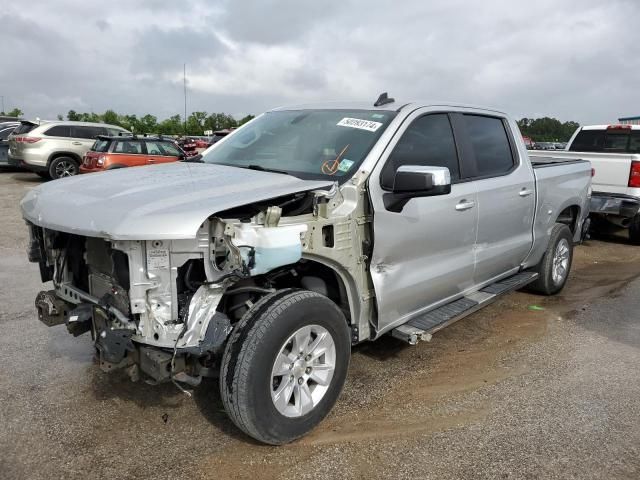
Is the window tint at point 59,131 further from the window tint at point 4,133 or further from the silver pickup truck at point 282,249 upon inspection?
the silver pickup truck at point 282,249

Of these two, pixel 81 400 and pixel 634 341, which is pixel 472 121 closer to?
pixel 634 341

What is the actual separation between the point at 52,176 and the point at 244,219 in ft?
48.0

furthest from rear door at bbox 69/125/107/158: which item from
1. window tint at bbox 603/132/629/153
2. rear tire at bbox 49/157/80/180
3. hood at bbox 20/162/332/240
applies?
hood at bbox 20/162/332/240

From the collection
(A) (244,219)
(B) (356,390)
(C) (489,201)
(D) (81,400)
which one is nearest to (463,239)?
(C) (489,201)

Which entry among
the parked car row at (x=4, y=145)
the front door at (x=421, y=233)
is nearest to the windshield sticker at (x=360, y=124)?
the front door at (x=421, y=233)

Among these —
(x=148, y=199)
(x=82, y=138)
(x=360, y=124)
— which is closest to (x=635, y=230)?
(x=360, y=124)

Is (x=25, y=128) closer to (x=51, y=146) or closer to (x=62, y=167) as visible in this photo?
(x=51, y=146)

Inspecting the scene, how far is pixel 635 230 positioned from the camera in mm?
9023

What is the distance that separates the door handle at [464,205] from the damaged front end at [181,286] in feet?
4.43

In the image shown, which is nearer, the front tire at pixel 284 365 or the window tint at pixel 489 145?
the front tire at pixel 284 365

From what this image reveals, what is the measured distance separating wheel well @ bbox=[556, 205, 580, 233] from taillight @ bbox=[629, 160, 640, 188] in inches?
104

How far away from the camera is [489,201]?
4305 mm

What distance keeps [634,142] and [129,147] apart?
35.9 ft

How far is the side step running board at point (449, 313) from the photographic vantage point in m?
3.60
